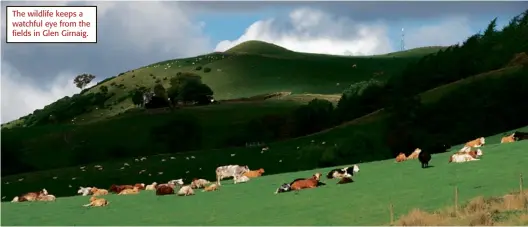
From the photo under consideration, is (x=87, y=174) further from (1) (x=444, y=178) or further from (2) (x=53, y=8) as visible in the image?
(1) (x=444, y=178)

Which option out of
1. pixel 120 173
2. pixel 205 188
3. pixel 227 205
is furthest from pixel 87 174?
pixel 227 205

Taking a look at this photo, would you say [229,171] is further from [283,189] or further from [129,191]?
[283,189]

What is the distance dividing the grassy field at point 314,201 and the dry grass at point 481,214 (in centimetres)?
118

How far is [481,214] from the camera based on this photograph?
23.0 metres

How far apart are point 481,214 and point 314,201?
733cm

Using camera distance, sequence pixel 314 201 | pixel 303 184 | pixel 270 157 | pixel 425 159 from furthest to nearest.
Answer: pixel 270 157, pixel 425 159, pixel 303 184, pixel 314 201

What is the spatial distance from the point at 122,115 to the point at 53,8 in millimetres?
121261

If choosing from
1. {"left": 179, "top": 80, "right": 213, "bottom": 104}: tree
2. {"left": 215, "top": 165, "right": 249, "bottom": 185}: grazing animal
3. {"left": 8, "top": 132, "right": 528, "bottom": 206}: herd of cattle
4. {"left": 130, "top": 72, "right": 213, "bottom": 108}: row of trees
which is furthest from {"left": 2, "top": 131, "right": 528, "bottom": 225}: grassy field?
{"left": 179, "top": 80, "right": 213, "bottom": 104}: tree

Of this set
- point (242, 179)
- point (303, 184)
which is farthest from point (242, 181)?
point (303, 184)

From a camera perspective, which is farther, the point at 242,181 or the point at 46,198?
the point at 242,181

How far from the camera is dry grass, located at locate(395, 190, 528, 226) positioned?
2261 centimetres

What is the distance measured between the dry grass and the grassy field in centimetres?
118

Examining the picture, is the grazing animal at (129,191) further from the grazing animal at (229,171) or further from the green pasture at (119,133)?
the green pasture at (119,133)

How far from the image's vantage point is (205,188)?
3656cm
